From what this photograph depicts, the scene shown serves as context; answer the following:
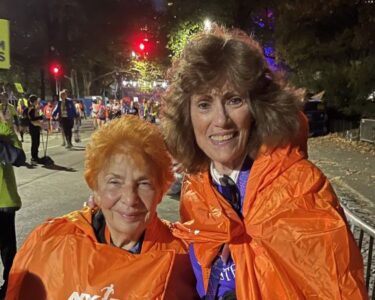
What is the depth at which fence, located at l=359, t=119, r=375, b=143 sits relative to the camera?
16312 mm

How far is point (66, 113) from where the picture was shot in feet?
54.5

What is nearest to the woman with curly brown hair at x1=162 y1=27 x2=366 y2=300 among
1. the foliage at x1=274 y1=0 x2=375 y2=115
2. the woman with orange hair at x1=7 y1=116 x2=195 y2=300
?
the woman with orange hair at x1=7 y1=116 x2=195 y2=300

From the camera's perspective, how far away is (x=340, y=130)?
22.5m

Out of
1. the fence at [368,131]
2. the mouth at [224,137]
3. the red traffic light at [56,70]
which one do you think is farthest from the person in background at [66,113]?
the mouth at [224,137]

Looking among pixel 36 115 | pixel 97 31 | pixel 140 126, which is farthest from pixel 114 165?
pixel 97 31

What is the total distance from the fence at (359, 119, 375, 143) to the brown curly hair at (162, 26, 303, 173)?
Result: 1535cm

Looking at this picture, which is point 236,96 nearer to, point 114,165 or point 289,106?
point 289,106

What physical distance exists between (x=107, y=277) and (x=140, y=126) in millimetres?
643

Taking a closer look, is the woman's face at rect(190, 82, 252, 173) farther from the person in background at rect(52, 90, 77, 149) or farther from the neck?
the person in background at rect(52, 90, 77, 149)

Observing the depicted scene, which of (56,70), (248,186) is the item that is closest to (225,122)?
(248,186)

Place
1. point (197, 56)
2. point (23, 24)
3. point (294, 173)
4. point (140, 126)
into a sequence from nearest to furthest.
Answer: point (294, 173) → point (197, 56) → point (140, 126) → point (23, 24)

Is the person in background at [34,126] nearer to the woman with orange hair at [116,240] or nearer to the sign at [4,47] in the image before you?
the sign at [4,47]

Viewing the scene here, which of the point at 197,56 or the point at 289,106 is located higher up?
the point at 197,56

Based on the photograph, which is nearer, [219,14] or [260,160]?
[260,160]
